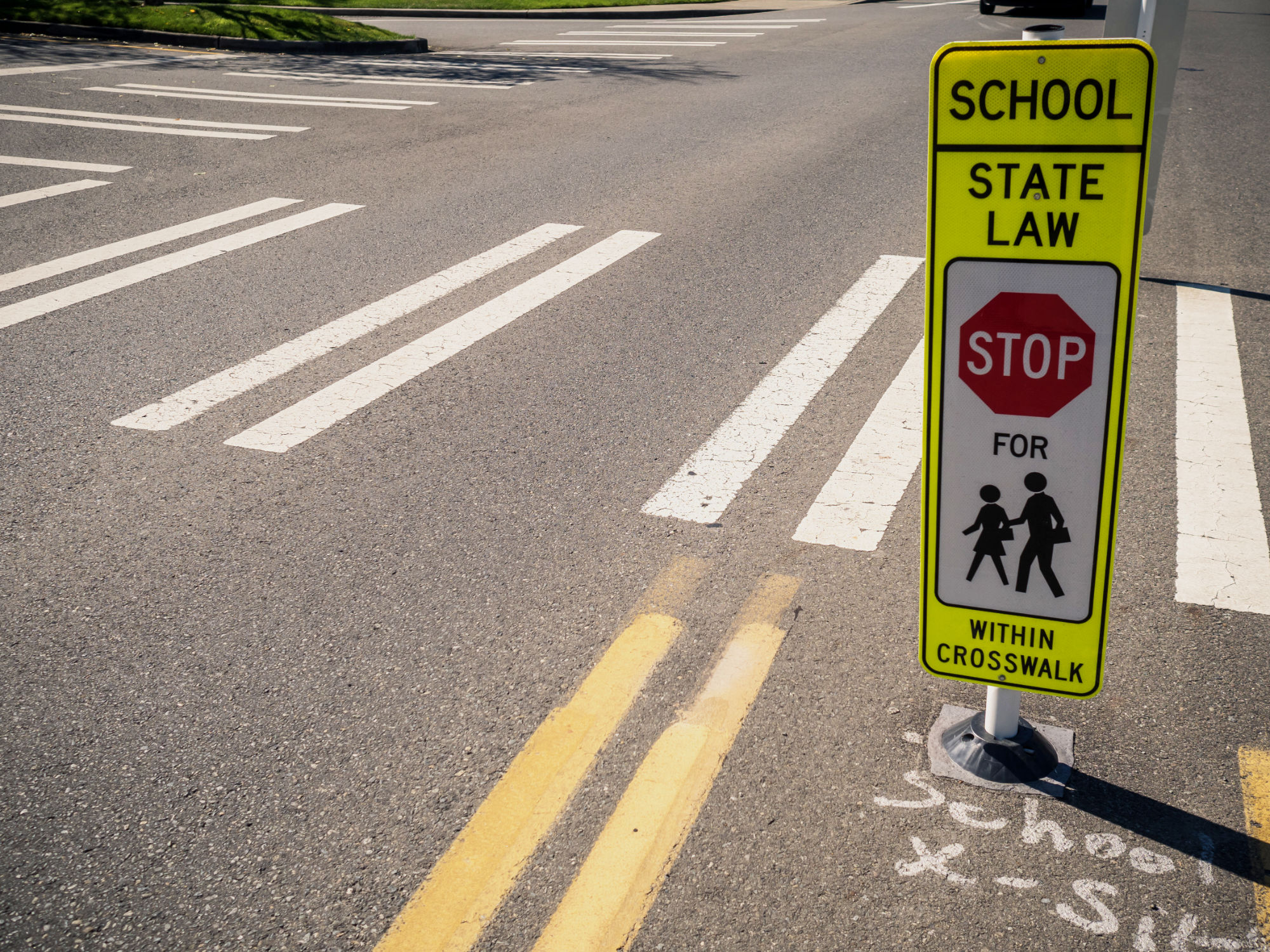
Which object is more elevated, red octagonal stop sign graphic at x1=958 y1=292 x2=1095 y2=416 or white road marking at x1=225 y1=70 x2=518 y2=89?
white road marking at x1=225 y1=70 x2=518 y2=89

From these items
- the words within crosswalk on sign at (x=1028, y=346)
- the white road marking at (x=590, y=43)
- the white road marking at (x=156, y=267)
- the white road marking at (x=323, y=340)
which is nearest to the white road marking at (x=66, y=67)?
the white road marking at (x=590, y=43)

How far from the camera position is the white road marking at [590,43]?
68.7 ft

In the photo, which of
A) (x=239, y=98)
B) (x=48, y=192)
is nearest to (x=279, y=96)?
(x=239, y=98)

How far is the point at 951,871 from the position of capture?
8.47 feet

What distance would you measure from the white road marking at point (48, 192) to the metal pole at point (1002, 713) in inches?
360

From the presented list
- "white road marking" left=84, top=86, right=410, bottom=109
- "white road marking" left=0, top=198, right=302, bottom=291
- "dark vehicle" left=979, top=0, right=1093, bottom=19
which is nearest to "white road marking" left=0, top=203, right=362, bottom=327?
"white road marking" left=0, top=198, right=302, bottom=291

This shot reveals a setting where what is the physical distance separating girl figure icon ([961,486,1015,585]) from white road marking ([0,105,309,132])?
11.4 metres

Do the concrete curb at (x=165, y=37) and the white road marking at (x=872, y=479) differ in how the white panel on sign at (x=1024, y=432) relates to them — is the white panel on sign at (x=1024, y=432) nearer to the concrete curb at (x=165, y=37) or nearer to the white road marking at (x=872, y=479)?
the white road marking at (x=872, y=479)

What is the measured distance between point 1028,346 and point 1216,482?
2629 millimetres

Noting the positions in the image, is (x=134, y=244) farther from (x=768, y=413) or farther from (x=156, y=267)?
(x=768, y=413)

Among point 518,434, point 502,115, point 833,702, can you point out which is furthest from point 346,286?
point 502,115

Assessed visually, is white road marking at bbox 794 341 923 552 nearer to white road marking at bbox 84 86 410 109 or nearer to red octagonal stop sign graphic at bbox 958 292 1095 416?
red octagonal stop sign graphic at bbox 958 292 1095 416

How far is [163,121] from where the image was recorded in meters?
12.3

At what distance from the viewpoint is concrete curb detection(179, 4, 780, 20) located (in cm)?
2662
